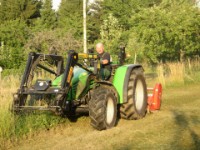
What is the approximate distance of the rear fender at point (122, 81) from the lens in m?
8.78

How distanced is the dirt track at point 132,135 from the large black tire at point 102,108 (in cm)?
17

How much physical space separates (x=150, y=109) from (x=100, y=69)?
2.33 m

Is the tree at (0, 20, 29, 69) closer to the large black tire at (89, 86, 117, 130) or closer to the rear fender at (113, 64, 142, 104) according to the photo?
the rear fender at (113, 64, 142, 104)

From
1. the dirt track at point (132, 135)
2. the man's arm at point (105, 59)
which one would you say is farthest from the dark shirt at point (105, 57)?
the dirt track at point (132, 135)

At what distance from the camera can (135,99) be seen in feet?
31.3

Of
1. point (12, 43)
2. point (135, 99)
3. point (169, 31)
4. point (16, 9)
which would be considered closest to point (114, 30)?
point (12, 43)

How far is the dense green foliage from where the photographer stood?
20.0 meters

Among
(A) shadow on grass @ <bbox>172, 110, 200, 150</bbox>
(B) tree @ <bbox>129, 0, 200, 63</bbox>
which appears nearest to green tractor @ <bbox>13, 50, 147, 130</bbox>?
(A) shadow on grass @ <bbox>172, 110, 200, 150</bbox>

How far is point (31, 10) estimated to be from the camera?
50625mm

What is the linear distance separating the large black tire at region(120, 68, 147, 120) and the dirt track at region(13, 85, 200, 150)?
0.18 metres

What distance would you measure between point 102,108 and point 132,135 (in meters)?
0.78

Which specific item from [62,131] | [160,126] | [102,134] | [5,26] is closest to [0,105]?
[62,131]

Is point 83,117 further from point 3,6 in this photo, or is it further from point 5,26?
point 3,6

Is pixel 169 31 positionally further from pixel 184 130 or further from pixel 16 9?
pixel 16 9
